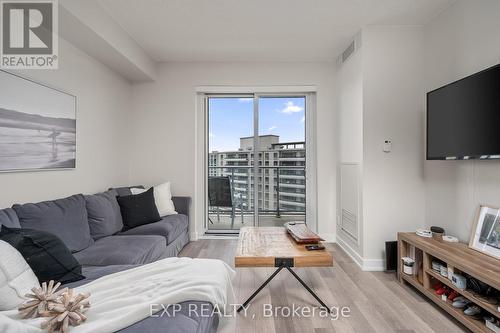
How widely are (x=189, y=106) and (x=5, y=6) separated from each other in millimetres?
2183

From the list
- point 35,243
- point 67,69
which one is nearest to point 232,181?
point 67,69

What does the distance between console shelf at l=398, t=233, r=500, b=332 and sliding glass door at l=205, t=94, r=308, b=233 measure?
1784 mm

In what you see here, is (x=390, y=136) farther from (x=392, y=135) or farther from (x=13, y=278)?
(x=13, y=278)

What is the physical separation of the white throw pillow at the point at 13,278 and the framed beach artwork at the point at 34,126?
3.24 feet

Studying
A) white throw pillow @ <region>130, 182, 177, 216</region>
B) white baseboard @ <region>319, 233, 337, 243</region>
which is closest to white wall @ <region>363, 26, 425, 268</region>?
white baseboard @ <region>319, 233, 337, 243</region>

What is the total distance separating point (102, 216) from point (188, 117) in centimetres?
193

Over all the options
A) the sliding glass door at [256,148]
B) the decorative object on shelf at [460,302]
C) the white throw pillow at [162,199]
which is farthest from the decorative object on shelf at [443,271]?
the white throw pillow at [162,199]

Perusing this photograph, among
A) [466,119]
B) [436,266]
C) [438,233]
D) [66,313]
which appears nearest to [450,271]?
[436,266]

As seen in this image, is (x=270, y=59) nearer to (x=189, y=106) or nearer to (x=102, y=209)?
(x=189, y=106)

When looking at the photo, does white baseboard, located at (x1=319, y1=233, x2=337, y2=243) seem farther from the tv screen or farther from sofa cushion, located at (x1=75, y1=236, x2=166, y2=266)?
sofa cushion, located at (x1=75, y1=236, x2=166, y2=266)

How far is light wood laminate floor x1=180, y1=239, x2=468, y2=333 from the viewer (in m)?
1.83

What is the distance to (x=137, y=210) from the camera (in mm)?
2936

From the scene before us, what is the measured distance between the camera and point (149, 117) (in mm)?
3914

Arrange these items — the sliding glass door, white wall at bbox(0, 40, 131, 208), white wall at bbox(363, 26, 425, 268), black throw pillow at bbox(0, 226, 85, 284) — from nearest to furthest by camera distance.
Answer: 1. black throw pillow at bbox(0, 226, 85, 284)
2. white wall at bbox(0, 40, 131, 208)
3. white wall at bbox(363, 26, 425, 268)
4. the sliding glass door
